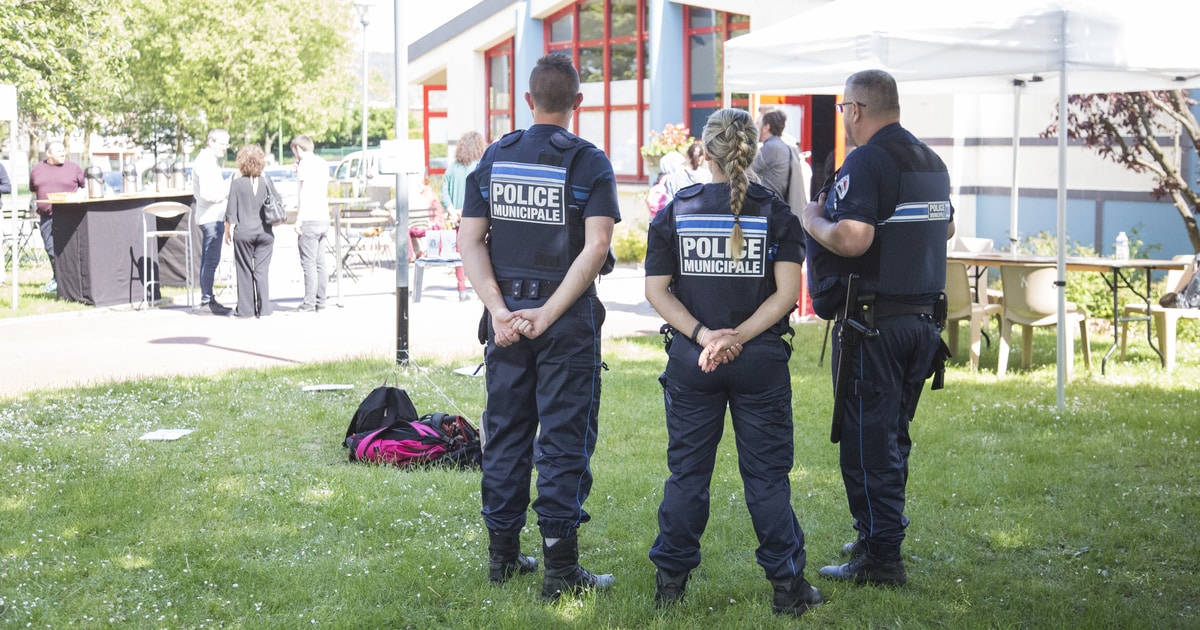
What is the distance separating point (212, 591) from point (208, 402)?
4.01 m

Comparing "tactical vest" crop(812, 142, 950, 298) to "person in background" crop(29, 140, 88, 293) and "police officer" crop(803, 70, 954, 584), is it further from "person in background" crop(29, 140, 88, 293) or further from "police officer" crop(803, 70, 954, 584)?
"person in background" crop(29, 140, 88, 293)

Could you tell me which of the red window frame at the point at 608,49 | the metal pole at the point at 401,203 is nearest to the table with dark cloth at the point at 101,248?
the metal pole at the point at 401,203

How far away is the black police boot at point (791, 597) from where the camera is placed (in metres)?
4.54

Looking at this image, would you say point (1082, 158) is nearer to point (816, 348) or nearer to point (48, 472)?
point (816, 348)

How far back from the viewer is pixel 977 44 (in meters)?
8.33

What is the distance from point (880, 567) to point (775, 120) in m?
5.79

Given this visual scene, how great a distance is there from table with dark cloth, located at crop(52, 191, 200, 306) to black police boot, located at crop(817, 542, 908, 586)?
1148cm

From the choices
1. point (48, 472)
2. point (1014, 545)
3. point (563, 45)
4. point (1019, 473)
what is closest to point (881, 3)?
point (1019, 473)

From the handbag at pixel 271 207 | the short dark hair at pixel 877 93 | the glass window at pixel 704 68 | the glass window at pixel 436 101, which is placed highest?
the glass window at pixel 436 101

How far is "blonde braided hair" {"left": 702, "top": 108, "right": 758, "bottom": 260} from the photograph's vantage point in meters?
4.34

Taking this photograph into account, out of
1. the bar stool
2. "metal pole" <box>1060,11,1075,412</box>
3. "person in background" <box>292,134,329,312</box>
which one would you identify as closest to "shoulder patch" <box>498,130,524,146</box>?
"metal pole" <box>1060,11,1075,412</box>

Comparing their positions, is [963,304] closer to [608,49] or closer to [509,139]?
[509,139]

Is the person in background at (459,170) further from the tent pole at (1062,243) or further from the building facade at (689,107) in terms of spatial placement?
the tent pole at (1062,243)

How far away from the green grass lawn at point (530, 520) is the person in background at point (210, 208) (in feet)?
17.0
